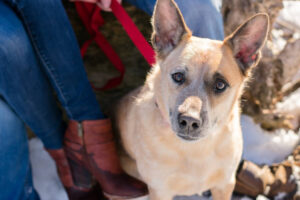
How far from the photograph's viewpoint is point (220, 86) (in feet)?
5.66

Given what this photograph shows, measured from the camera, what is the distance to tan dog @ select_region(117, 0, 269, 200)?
168 centimetres

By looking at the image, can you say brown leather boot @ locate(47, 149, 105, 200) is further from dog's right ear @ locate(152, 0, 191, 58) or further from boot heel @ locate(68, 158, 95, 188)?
dog's right ear @ locate(152, 0, 191, 58)

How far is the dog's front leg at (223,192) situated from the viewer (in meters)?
2.15

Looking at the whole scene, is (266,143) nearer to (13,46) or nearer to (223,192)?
(223,192)

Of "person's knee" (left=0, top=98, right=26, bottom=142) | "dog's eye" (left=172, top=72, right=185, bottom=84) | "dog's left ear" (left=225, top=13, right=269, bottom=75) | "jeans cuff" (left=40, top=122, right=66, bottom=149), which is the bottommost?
"jeans cuff" (left=40, top=122, right=66, bottom=149)

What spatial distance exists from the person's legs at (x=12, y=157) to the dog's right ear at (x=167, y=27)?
1188mm

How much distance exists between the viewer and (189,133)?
5.44ft

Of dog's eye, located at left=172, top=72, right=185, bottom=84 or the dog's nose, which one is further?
dog's eye, located at left=172, top=72, right=185, bottom=84

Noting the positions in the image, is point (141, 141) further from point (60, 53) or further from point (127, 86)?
point (127, 86)

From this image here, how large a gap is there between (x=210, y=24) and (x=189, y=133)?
0.84 metres

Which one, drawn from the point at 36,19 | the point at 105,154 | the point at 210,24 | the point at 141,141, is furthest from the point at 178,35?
the point at 105,154

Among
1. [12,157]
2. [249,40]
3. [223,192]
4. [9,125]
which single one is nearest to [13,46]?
[9,125]

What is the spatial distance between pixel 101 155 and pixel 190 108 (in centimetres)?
106

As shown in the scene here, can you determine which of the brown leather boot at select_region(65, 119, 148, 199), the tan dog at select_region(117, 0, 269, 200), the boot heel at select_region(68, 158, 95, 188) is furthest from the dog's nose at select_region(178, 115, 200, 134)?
the boot heel at select_region(68, 158, 95, 188)
